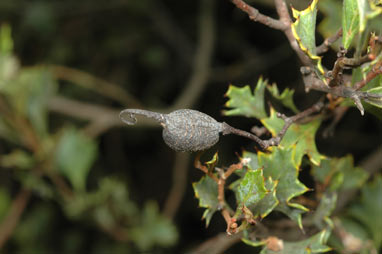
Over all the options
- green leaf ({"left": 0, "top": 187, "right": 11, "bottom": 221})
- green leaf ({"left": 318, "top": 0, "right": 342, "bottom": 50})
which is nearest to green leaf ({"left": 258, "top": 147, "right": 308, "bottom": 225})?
green leaf ({"left": 318, "top": 0, "right": 342, "bottom": 50})

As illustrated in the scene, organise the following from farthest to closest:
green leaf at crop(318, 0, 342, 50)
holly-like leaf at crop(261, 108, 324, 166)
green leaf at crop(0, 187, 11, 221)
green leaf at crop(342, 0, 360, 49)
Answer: green leaf at crop(0, 187, 11, 221), green leaf at crop(318, 0, 342, 50), holly-like leaf at crop(261, 108, 324, 166), green leaf at crop(342, 0, 360, 49)

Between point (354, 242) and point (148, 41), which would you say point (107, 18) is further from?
point (354, 242)

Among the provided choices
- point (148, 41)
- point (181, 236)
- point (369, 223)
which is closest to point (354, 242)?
point (369, 223)

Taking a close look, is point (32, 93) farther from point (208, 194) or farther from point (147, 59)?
point (208, 194)

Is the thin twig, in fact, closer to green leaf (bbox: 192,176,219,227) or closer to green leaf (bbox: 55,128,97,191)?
green leaf (bbox: 192,176,219,227)

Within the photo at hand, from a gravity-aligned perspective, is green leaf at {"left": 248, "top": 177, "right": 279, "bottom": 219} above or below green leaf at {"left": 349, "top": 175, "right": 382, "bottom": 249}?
above

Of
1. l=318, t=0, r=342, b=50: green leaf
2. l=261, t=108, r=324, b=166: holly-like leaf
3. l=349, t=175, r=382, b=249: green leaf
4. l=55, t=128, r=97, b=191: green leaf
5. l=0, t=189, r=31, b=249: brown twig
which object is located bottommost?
l=0, t=189, r=31, b=249: brown twig
